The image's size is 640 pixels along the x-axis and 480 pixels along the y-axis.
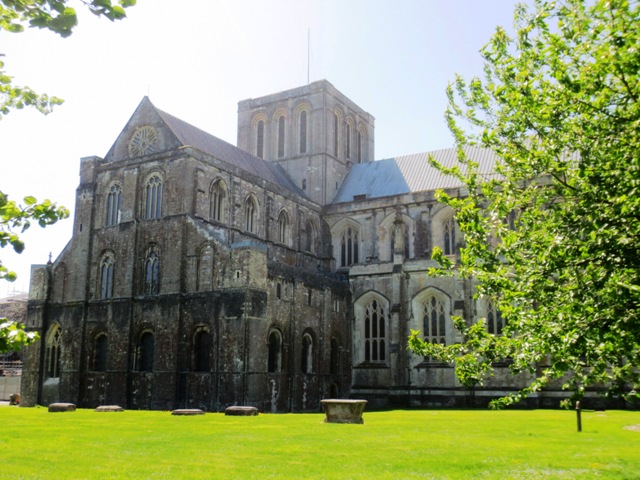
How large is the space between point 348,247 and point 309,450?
109 feet

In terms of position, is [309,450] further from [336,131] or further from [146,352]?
[336,131]

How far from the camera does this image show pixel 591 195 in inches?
399

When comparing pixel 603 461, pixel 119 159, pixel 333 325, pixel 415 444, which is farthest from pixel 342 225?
pixel 603 461

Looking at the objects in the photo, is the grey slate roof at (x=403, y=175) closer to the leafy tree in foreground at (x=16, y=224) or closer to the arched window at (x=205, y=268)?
the arched window at (x=205, y=268)

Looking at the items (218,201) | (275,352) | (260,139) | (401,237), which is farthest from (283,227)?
(260,139)

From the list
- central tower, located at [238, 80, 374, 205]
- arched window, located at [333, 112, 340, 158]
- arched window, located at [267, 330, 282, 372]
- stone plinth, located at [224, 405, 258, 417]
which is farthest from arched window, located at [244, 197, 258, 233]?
stone plinth, located at [224, 405, 258, 417]

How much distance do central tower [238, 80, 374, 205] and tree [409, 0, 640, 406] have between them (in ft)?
130

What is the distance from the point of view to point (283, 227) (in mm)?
46281

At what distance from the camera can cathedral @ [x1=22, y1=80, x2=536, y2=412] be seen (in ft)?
119

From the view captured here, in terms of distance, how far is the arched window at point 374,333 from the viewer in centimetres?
4512

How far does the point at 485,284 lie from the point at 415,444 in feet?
25.3

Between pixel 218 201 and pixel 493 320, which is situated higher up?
pixel 218 201

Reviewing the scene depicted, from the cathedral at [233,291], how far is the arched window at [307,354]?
69 mm

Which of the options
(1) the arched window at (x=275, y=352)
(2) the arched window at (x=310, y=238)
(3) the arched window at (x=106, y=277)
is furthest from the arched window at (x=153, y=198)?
(2) the arched window at (x=310, y=238)
